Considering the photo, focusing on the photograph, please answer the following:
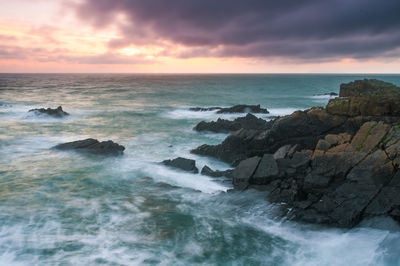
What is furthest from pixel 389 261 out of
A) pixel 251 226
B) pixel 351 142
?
pixel 351 142

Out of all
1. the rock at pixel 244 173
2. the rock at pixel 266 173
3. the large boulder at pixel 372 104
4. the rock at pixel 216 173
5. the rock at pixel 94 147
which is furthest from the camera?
the rock at pixel 94 147

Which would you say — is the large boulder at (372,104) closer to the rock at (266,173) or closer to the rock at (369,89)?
the rock at (369,89)

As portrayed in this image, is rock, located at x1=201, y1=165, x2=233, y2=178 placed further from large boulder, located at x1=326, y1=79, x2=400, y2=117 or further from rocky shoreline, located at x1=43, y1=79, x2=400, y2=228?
large boulder, located at x1=326, y1=79, x2=400, y2=117

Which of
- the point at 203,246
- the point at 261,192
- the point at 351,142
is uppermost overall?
the point at 351,142

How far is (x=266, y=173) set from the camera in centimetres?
1261

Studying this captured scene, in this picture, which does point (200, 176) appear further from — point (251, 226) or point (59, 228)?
point (59, 228)

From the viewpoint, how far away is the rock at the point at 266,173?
41.2 ft

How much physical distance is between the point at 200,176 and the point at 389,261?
878cm

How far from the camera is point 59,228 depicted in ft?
34.9

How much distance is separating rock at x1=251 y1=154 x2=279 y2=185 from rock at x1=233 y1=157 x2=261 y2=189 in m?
0.22

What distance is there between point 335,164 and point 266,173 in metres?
2.76

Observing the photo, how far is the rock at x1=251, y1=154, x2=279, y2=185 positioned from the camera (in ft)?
41.2

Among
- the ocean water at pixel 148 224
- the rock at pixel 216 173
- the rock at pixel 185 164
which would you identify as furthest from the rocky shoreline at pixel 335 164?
the rock at pixel 185 164

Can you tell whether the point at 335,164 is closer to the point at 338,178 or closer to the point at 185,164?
the point at 338,178
